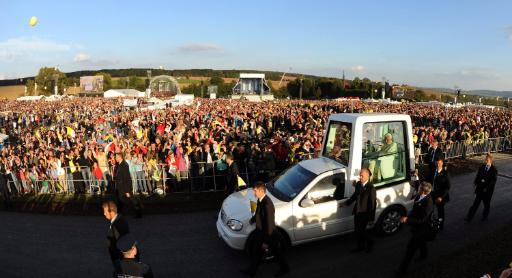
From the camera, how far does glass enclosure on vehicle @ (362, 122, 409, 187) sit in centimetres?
764

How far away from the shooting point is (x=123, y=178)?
8.83m

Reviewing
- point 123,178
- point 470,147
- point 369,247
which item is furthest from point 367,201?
point 470,147

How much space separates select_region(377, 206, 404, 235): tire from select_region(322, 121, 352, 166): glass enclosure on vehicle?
54.0 inches

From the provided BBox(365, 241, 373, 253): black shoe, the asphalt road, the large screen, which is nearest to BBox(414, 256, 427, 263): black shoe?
the asphalt road

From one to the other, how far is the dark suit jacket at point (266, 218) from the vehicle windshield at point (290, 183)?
111 centimetres

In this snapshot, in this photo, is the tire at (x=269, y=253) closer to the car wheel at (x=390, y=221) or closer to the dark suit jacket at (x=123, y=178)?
the car wheel at (x=390, y=221)

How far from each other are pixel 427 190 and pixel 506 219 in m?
4.19

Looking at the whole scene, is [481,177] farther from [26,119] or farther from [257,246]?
[26,119]

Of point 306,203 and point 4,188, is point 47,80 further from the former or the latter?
point 306,203

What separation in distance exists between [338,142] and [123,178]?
17.6 feet

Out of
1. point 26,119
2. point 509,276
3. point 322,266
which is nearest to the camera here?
point 509,276

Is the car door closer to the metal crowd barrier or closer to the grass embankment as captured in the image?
the grass embankment

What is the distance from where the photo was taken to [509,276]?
12.0 ft

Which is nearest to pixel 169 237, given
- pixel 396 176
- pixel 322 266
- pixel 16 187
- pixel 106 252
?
pixel 106 252
